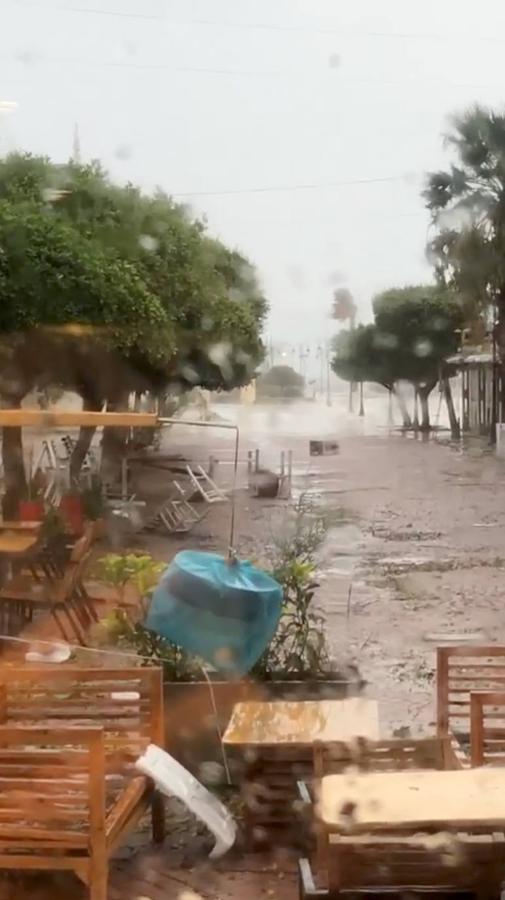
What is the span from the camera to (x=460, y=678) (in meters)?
1.98

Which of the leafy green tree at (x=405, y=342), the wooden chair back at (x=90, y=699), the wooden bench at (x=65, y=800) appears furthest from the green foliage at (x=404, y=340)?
the wooden bench at (x=65, y=800)

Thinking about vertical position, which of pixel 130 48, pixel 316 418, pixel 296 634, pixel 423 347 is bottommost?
pixel 296 634

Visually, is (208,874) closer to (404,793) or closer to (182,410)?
(404,793)

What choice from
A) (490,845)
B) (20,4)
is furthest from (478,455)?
(490,845)

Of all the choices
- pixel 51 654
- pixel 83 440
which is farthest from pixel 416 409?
pixel 51 654

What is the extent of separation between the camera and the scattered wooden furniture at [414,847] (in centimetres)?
137

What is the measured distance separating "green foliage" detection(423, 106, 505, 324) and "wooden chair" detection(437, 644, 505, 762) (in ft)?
3.61

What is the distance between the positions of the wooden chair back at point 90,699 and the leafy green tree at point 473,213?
1359mm

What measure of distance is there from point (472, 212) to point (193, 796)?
68.1 inches

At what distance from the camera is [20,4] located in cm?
242

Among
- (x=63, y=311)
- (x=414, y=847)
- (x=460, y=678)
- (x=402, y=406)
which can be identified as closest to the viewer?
(x=414, y=847)

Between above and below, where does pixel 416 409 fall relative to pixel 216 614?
above

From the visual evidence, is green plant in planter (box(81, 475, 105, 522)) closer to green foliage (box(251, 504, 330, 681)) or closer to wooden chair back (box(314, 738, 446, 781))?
green foliage (box(251, 504, 330, 681))

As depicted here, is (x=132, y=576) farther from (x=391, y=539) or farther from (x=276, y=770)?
(x=391, y=539)
